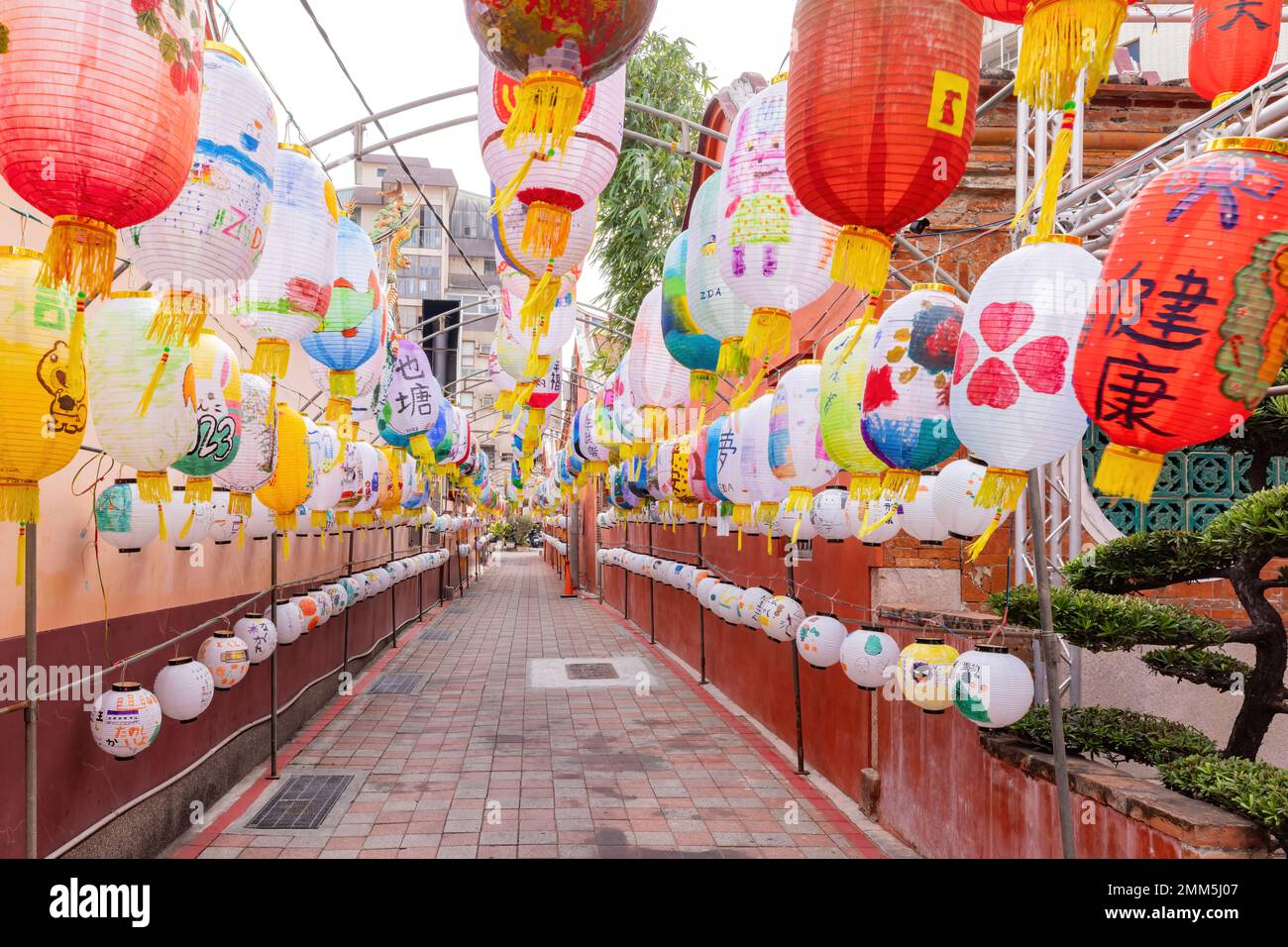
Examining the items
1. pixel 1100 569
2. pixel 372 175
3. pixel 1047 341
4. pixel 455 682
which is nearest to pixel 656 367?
pixel 1100 569

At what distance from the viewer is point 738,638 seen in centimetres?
991

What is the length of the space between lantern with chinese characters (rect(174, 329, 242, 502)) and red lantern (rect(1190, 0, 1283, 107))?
13.2ft

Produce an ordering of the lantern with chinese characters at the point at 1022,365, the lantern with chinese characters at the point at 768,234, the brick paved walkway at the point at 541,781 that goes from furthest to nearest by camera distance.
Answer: the brick paved walkway at the point at 541,781 → the lantern with chinese characters at the point at 768,234 → the lantern with chinese characters at the point at 1022,365

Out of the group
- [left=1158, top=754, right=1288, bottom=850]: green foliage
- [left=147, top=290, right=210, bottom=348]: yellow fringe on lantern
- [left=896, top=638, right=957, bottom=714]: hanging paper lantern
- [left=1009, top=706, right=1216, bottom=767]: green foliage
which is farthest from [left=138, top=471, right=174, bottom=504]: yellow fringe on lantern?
[left=1009, top=706, right=1216, bottom=767]: green foliage

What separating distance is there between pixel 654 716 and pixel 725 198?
710cm

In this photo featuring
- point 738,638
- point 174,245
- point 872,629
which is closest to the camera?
point 174,245

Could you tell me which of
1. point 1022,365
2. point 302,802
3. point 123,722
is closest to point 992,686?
point 1022,365

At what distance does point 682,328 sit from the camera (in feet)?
13.9

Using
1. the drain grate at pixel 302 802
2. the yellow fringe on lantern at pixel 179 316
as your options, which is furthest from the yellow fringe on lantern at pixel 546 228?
the drain grate at pixel 302 802

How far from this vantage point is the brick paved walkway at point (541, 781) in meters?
5.53

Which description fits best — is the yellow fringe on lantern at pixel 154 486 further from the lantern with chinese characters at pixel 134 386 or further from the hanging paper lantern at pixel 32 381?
the hanging paper lantern at pixel 32 381

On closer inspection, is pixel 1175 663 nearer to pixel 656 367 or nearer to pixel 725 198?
pixel 725 198

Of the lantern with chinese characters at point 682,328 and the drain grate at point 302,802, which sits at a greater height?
the lantern with chinese characters at point 682,328

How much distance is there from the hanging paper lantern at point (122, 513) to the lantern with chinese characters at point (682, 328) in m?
2.75
